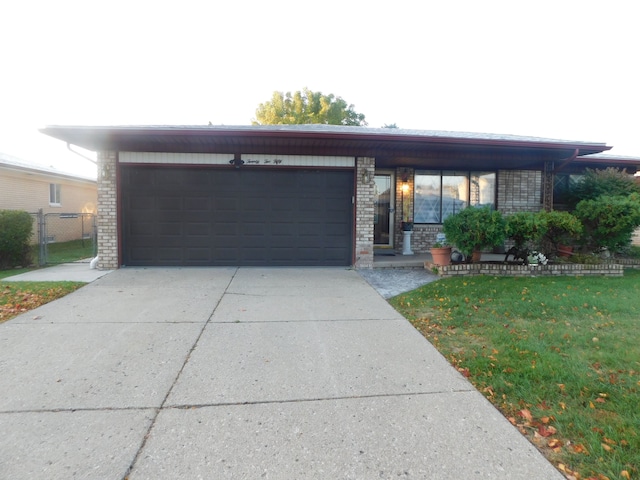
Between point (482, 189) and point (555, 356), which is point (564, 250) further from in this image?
point (555, 356)

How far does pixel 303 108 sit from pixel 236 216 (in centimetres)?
2033

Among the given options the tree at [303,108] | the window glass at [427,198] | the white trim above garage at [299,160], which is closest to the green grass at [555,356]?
the white trim above garage at [299,160]

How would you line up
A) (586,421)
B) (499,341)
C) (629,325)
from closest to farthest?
(586,421) → (499,341) → (629,325)

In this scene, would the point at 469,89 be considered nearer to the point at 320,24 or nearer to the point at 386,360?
the point at 320,24

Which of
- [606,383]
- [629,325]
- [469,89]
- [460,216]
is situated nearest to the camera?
[606,383]

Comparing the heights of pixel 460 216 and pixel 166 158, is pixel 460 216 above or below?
below

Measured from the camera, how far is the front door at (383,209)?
10.8 meters

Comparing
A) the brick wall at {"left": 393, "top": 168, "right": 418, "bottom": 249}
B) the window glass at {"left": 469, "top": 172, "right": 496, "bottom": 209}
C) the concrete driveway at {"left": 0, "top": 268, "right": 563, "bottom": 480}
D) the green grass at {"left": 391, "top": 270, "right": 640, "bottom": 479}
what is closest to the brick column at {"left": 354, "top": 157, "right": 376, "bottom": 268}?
the green grass at {"left": 391, "top": 270, "right": 640, "bottom": 479}

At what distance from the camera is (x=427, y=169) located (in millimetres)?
10711

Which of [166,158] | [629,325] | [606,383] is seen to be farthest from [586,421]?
[166,158]

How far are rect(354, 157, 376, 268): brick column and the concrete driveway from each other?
11.5 ft

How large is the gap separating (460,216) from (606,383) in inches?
199

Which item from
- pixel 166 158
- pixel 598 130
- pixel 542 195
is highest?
pixel 598 130

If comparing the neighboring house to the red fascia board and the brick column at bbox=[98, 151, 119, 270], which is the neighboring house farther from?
the red fascia board
